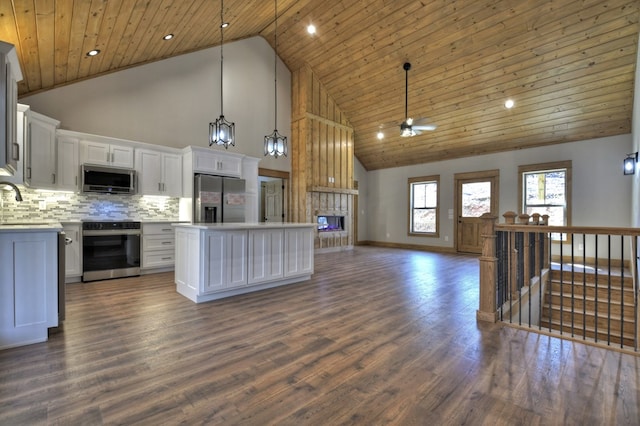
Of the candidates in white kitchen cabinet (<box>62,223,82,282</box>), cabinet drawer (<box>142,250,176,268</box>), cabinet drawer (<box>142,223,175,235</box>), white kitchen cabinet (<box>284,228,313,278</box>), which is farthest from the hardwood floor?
cabinet drawer (<box>142,223,175,235</box>)

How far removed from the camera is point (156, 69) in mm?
5754

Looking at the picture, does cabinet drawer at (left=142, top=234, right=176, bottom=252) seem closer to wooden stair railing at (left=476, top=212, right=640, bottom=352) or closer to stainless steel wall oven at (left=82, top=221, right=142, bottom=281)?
stainless steel wall oven at (left=82, top=221, right=142, bottom=281)

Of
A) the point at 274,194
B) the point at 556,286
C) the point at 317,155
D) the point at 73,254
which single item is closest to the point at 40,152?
the point at 73,254

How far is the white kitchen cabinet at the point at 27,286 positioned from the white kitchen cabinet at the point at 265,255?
1.93 meters

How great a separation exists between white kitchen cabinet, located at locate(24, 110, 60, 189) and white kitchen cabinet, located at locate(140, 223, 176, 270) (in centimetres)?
139

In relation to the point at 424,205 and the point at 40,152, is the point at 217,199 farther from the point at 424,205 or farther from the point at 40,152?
the point at 424,205

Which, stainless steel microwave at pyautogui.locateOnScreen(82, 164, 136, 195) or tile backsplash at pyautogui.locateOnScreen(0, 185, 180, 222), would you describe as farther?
stainless steel microwave at pyautogui.locateOnScreen(82, 164, 136, 195)

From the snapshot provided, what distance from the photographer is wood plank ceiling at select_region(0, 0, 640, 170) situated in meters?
3.80

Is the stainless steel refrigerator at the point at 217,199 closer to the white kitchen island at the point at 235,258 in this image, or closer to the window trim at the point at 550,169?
the white kitchen island at the point at 235,258

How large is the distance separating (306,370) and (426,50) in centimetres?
608

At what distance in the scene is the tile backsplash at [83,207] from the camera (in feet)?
14.3

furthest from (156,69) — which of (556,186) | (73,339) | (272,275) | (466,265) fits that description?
(556,186)

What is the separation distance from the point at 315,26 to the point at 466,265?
5.92 m

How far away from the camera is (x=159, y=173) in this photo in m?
5.45
